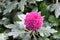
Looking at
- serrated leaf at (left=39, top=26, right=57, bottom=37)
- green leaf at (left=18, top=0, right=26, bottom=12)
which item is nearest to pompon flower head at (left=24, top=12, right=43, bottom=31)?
serrated leaf at (left=39, top=26, right=57, bottom=37)

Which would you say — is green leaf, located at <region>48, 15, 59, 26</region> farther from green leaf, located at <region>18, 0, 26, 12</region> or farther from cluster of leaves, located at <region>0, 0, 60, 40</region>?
green leaf, located at <region>18, 0, 26, 12</region>

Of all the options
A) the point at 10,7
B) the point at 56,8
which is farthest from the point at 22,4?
the point at 56,8

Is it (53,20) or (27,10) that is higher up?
(27,10)

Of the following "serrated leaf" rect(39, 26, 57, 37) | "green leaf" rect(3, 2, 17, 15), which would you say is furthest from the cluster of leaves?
"serrated leaf" rect(39, 26, 57, 37)

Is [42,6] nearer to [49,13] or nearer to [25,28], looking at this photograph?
[49,13]

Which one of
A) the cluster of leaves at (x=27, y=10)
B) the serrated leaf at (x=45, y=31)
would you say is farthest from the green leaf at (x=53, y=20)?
the serrated leaf at (x=45, y=31)

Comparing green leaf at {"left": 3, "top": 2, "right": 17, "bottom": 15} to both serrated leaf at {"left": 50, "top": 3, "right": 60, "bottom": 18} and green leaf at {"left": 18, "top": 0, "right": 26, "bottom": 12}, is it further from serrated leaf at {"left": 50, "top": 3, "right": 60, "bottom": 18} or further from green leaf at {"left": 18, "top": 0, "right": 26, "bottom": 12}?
serrated leaf at {"left": 50, "top": 3, "right": 60, "bottom": 18}

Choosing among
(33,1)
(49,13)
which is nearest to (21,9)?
(33,1)

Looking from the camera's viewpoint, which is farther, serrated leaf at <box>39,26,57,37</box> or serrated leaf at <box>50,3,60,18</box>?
serrated leaf at <box>50,3,60,18</box>

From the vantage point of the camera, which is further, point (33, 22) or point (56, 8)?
point (56, 8)

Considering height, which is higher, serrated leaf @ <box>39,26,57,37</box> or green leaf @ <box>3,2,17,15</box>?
green leaf @ <box>3,2,17,15</box>

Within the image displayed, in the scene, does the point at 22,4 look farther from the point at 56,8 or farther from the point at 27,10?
the point at 56,8

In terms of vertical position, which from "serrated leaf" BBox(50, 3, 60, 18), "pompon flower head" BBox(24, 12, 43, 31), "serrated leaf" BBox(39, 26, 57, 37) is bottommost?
"serrated leaf" BBox(39, 26, 57, 37)

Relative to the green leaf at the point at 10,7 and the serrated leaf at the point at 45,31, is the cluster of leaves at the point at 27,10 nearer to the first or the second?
the green leaf at the point at 10,7
